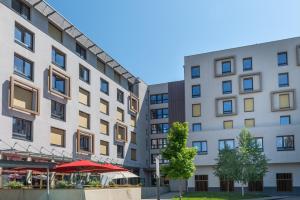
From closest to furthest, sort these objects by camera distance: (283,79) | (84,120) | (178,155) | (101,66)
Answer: (178,155) → (84,120) → (101,66) → (283,79)

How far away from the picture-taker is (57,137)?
41.5 m

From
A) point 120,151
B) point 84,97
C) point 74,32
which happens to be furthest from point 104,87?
point 74,32

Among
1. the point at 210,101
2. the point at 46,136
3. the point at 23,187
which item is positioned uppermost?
the point at 210,101

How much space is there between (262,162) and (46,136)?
74.4ft

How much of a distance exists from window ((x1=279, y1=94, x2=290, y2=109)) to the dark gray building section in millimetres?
15072

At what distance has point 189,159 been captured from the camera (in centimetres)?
4150

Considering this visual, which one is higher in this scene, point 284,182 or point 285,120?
point 285,120

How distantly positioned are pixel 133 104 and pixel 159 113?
8.30 metres

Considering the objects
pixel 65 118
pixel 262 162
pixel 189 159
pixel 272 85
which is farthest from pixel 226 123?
pixel 65 118

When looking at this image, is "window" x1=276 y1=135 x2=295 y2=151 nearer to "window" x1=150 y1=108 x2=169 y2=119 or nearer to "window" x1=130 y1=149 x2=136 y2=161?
"window" x1=130 y1=149 x2=136 y2=161

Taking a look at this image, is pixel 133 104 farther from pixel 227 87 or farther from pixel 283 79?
pixel 283 79

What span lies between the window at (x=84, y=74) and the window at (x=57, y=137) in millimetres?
7293

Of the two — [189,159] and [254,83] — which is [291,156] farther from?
[189,159]

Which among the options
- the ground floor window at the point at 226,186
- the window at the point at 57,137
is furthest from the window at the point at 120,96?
the window at the point at 57,137
